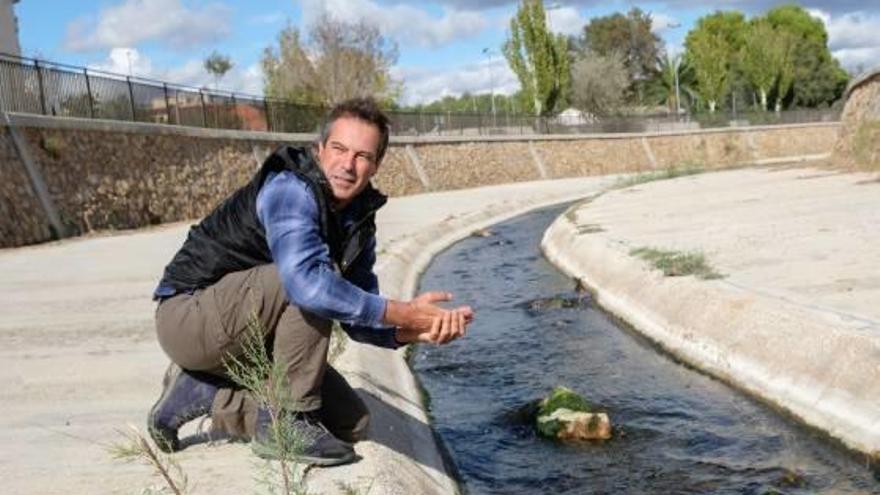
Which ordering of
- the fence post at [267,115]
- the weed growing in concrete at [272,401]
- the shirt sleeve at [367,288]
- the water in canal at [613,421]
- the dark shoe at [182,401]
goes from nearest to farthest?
the weed growing in concrete at [272,401] < the shirt sleeve at [367,288] < the dark shoe at [182,401] < the water in canal at [613,421] < the fence post at [267,115]

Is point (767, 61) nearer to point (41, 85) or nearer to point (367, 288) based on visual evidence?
point (41, 85)

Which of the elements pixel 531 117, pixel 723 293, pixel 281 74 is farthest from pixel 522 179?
pixel 723 293

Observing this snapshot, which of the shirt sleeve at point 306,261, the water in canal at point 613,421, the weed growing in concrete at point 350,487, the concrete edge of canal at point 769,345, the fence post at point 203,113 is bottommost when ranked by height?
the water in canal at point 613,421

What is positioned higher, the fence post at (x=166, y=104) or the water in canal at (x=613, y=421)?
the fence post at (x=166, y=104)

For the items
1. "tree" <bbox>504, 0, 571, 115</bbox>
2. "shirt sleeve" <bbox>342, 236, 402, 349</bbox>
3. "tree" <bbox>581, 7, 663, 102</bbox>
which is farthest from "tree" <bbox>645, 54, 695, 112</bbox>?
"shirt sleeve" <bbox>342, 236, 402, 349</bbox>

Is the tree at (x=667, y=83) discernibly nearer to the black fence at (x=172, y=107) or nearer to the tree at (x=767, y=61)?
the tree at (x=767, y=61)

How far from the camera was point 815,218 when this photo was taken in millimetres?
13398

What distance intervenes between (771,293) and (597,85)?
3025 inches

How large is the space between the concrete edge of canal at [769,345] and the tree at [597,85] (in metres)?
73.0

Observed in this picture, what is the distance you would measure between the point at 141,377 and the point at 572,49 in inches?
3931

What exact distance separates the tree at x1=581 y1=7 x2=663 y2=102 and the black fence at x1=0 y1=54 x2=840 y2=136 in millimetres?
47280

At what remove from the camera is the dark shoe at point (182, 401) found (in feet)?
15.1

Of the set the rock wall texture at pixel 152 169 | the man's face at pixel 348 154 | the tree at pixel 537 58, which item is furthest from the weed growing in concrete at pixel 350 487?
the tree at pixel 537 58

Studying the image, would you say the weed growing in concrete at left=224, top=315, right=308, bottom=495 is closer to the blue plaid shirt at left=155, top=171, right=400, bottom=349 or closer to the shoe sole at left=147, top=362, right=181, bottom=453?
the blue plaid shirt at left=155, top=171, right=400, bottom=349
